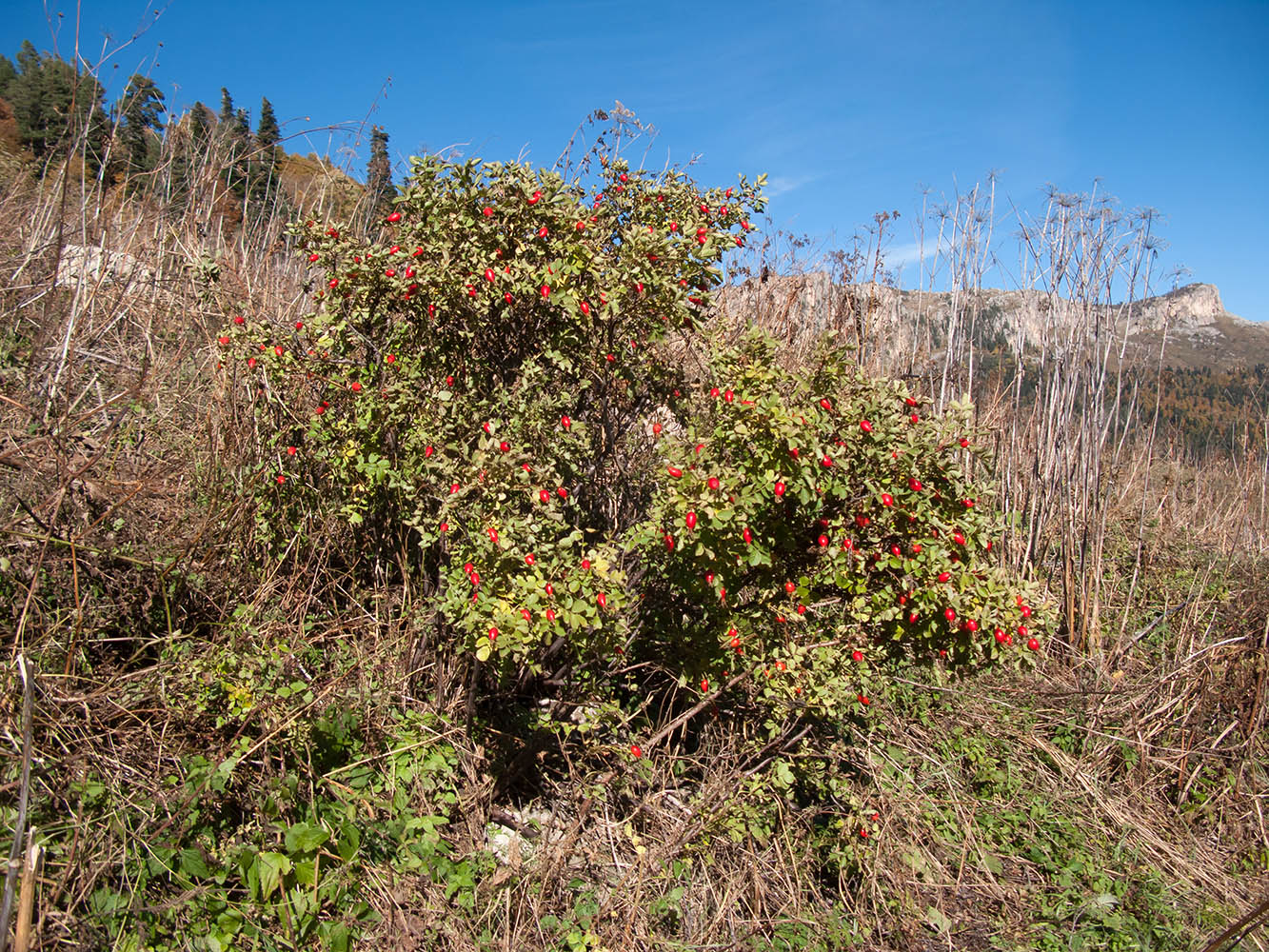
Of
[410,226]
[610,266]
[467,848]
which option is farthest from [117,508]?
[610,266]

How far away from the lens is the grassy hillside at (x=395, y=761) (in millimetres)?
2250

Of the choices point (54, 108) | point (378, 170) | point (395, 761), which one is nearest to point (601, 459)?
point (395, 761)

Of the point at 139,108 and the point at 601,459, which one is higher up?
the point at 139,108

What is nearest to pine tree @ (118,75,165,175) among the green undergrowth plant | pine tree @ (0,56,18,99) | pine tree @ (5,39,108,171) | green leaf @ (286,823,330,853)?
pine tree @ (5,39,108,171)

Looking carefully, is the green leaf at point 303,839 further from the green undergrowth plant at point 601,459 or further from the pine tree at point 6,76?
the pine tree at point 6,76

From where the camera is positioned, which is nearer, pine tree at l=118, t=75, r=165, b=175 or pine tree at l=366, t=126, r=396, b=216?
pine tree at l=118, t=75, r=165, b=175

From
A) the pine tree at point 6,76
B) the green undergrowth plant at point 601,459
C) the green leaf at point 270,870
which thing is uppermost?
the pine tree at point 6,76

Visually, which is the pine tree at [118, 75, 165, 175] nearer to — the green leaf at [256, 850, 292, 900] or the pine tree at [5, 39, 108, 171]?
the pine tree at [5, 39, 108, 171]

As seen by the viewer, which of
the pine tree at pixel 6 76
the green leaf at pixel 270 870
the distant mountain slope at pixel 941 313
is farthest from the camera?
the pine tree at pixel 6 76

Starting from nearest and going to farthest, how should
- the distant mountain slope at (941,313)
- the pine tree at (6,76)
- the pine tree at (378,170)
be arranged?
the pine tree at (378,170)
the distant mountain slope at (941,313)
the pine tree at (6,76)

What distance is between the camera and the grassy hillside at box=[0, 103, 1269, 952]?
7.38 ft

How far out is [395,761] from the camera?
8.86 ft

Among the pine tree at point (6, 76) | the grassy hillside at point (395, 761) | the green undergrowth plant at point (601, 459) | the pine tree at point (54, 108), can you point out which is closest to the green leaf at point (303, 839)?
the grassy hillside at point (395, 761)

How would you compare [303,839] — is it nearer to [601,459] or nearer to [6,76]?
[601,459]
